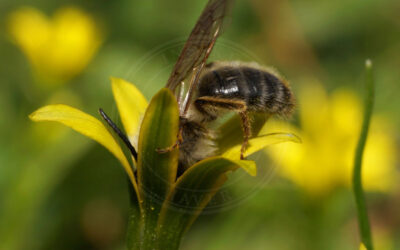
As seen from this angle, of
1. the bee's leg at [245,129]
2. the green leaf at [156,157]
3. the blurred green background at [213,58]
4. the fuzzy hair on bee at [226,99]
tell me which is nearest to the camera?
the green leaf at [156,157]

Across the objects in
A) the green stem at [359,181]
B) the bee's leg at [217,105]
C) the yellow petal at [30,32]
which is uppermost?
the yellow petal at [30,32]

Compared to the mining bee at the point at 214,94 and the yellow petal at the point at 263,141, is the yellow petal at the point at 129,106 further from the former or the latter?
the yellow petal at the point at 263,141

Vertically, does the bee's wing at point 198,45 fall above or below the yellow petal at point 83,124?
above

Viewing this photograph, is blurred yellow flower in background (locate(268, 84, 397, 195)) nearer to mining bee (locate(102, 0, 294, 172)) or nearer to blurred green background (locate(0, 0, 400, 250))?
blurred green background (locate(0, 0, 400, 250))

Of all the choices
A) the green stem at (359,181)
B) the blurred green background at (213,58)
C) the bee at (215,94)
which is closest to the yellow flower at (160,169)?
the bee at (215,94)

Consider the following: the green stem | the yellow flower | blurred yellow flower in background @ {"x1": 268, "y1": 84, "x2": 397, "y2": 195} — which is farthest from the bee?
blurred yellow flower in background @ {"x1": 268, "y1": 84, "x2": 397, "y2": 195}

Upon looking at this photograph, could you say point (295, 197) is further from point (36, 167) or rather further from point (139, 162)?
point (139, 162)

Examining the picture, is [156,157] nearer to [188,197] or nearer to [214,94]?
[188,197]
